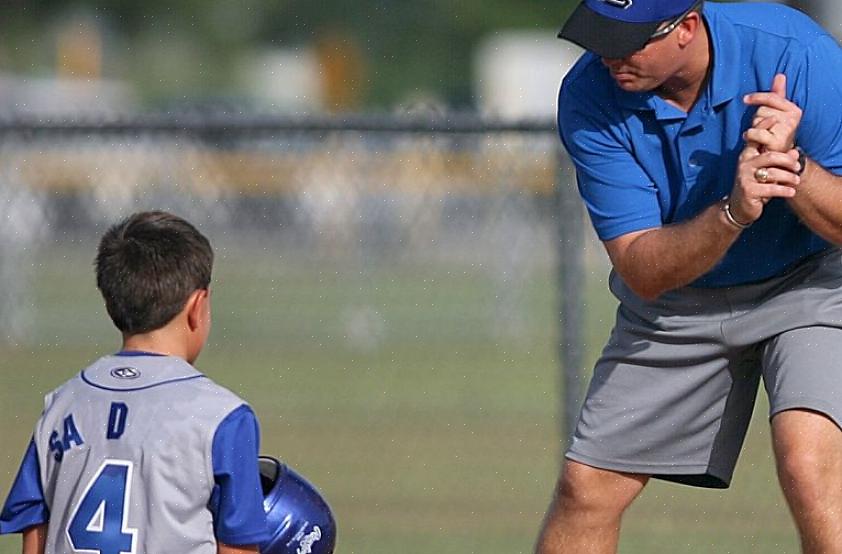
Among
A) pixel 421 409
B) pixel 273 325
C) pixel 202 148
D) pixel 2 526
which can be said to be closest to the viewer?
pixel 2 526

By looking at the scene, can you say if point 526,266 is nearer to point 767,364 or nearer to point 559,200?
point 559,200

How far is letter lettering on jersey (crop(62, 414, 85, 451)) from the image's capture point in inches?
163

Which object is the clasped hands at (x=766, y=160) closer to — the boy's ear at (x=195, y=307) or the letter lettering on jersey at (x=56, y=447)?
the boy's ear at (x=195, y=307)

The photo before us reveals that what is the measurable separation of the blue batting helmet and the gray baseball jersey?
0.23 m

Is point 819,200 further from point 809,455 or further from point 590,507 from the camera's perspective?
point 590,507

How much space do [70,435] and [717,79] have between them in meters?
2.10

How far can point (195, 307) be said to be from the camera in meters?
4.30

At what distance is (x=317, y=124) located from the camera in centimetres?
759

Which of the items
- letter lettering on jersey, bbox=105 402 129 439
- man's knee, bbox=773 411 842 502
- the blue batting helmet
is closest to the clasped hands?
man's knee, bbox=773 411 842 502

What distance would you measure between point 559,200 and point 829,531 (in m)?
3.01

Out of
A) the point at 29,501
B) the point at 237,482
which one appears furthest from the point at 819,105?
the point at 29,501

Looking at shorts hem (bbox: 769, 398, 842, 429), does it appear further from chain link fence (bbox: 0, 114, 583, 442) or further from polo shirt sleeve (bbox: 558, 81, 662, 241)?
chain link fence (bbox: 0, 114, 583, 442)

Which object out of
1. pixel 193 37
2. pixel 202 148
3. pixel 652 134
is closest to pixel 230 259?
pixel 202 148

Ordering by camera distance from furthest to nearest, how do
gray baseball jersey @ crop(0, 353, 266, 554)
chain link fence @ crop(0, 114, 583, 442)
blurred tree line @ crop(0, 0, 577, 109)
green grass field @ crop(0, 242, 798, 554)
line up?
blurred tree line @ crop(0, 0, 577, 109)
green grass field @ crop(0, 242, 798, 554)
chain link fence @ crop(0, 114, 583, 442)
gray baseball jersey @ crop(0, 353, 266, 554)
